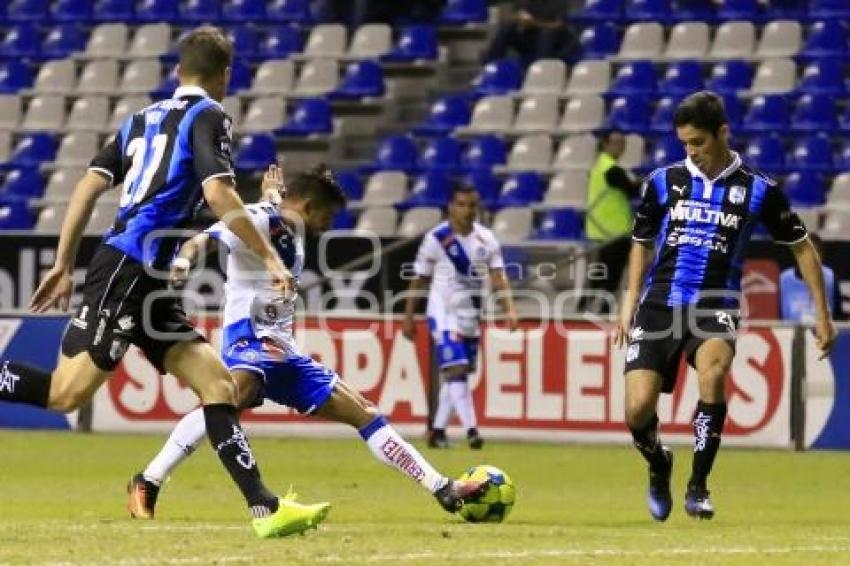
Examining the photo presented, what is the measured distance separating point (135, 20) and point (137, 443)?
10897mm

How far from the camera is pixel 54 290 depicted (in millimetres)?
9734

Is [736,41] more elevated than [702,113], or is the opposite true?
[736,41]

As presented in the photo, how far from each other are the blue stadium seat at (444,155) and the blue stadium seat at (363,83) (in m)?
1.73

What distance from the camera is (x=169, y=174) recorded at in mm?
10055

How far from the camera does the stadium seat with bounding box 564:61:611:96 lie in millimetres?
24656

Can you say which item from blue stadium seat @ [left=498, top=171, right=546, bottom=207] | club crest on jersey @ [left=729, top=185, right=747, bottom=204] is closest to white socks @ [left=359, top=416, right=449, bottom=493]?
club crest on jersey @ [left=729, top=185, right=747, bottom=204]

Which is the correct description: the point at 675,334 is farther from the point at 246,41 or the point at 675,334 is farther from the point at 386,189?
the point at 246,41

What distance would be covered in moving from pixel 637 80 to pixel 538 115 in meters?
1.16

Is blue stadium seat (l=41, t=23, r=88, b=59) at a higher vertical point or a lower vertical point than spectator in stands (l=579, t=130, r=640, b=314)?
higher

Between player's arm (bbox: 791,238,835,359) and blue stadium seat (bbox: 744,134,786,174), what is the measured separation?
11.1 meters

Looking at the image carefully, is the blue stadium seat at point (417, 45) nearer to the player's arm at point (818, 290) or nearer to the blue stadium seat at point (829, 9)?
the blue stadium seat at point (829, 9)

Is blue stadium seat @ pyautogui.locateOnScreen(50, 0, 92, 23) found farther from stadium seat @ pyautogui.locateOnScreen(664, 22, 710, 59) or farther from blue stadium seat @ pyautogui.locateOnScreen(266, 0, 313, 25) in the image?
stadium seat @ pyautogui.locateOnScreen(664, 22, 710, 59)

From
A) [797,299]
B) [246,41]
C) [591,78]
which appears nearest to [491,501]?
[797,299]

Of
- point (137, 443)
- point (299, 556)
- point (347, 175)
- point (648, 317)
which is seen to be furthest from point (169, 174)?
point (347, 175)
